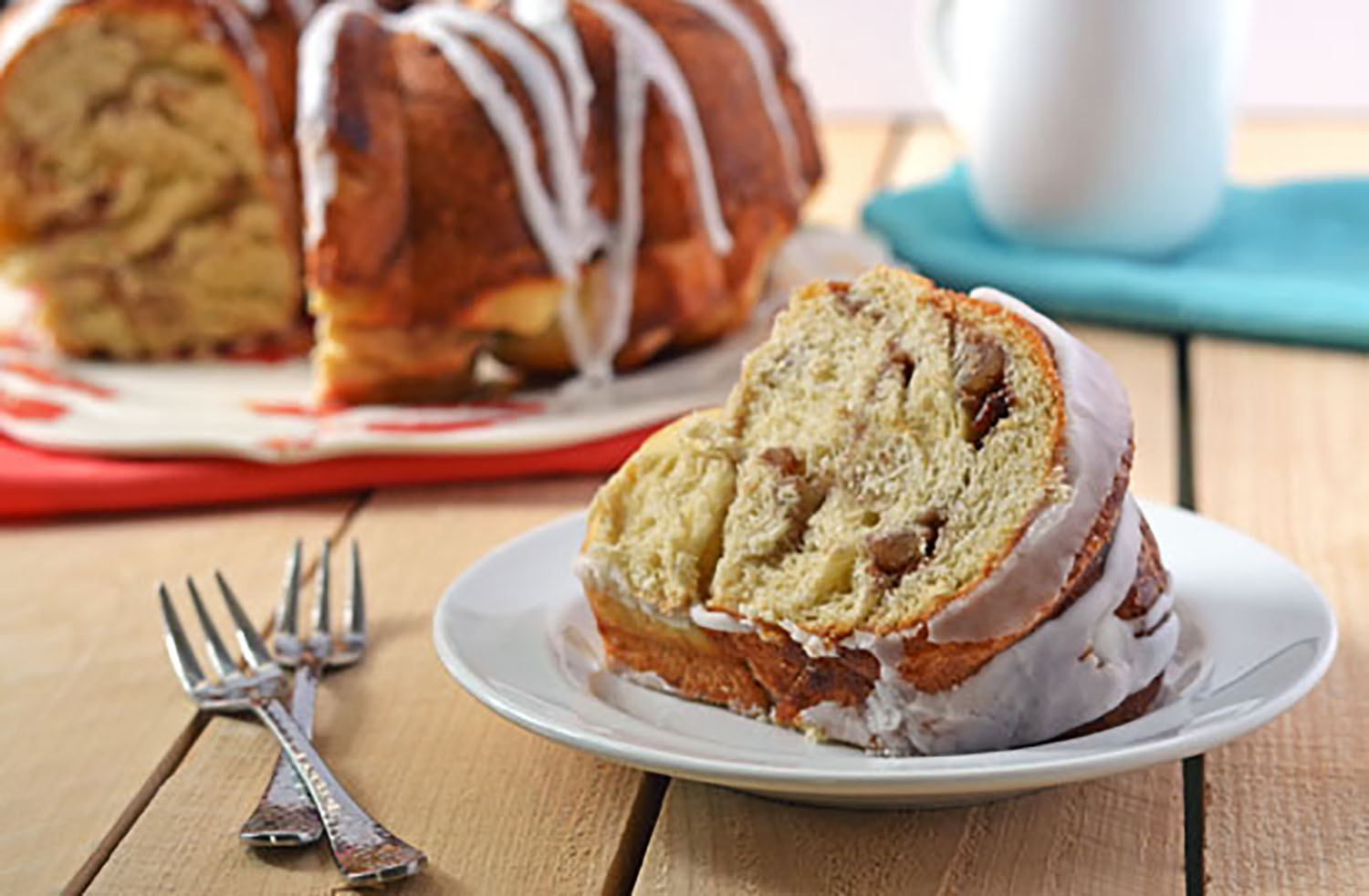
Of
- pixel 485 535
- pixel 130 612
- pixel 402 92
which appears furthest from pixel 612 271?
pixel 130 612

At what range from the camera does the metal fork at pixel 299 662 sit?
1099 mm

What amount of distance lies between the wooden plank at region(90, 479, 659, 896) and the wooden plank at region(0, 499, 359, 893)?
41 millimetres

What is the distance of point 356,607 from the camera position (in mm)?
1434

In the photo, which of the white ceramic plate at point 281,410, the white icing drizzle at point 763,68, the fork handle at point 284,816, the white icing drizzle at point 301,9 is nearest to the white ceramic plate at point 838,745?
the fork handle at point 284,816

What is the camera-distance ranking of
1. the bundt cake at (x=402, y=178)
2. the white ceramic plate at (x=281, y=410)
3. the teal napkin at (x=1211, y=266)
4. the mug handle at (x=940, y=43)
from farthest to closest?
the mug handle at (x=940, y=43)
the teal napkin at (x=1211, y=266)
the bundt cake at (x=402, y=178)
the white ceramic plate at (x=281, y=410)

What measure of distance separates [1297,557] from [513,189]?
2.76ft

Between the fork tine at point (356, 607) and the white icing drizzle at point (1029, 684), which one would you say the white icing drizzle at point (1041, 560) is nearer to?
the white icing drizzle at point (1029, 684)

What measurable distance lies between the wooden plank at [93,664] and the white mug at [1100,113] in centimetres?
101

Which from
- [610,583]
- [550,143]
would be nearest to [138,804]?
[610,583]

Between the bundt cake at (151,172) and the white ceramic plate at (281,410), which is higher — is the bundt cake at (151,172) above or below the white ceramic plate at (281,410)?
above

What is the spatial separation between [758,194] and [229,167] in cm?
62

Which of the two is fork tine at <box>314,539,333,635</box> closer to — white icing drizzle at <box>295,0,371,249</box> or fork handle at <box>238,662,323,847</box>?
fork handle at <box>238,662,323,847</box>

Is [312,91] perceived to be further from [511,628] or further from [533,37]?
[511,628]

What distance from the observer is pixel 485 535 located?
5.50 ft
